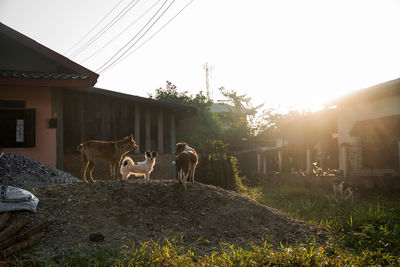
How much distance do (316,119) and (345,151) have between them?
7669 mm

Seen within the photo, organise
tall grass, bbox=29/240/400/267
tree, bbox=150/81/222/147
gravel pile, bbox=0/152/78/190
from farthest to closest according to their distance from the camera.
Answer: tree, bbox=150/81/222/147 < gravel pile, bbox=0/152/78/190 < tall grass, bbox=29/240/400/267

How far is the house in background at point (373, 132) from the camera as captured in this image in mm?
13219

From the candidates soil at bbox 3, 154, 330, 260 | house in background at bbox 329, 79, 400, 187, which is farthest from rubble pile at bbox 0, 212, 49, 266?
house in background at bbox 329, 79, 400, 187

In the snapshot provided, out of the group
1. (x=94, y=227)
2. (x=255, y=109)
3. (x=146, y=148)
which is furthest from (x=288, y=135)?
(x=94, y=227)

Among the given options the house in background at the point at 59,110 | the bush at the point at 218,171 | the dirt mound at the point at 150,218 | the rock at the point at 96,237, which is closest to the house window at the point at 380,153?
the bush at the point at 218,171

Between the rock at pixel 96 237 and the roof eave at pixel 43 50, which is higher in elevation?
the roof eave at pixel 43 50

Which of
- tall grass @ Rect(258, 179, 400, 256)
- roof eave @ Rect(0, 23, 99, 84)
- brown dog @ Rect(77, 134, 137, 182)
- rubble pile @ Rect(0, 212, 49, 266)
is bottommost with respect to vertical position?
tall grass @ Rect(258, 179, 400, 256)

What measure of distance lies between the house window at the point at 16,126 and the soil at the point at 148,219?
4.14m

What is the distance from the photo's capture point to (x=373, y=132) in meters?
14.4

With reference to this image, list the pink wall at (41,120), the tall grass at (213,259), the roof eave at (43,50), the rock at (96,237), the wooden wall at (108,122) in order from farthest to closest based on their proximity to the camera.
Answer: the wooden wall at (108,122) → the roof eave at (43,50) → the pink wall at (41,120) → the rock at (96,237) → the tall grass at (213,259)

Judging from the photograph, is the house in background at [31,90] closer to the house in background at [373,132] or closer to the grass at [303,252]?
the grass at [303,252]

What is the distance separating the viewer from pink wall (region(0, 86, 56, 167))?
10320 millimetres

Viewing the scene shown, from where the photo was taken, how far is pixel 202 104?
2733 cm

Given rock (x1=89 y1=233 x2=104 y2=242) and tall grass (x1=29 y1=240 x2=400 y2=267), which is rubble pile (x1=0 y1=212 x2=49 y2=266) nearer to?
tall grass (x1=29 y1=240 x2=400 y2=267)
